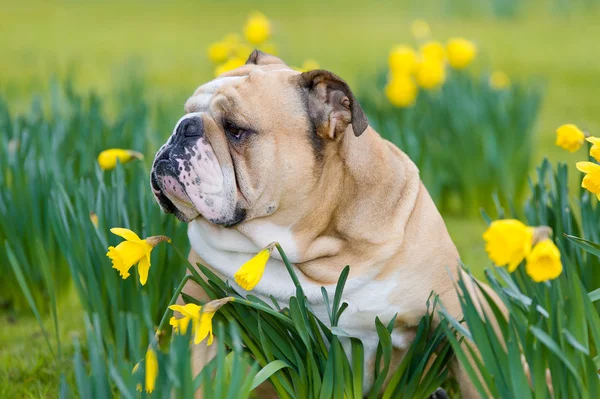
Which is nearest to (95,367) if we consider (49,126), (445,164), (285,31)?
(49,126)

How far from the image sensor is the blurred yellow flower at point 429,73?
448 centimetres

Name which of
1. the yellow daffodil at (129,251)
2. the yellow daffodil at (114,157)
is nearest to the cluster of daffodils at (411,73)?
the yellow daffodil at (114,157)

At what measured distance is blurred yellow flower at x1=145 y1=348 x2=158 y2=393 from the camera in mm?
1766

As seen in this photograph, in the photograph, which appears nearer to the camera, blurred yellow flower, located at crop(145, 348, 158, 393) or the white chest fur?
blurred yellow flower, located at crop(145, 348, 158, 393)

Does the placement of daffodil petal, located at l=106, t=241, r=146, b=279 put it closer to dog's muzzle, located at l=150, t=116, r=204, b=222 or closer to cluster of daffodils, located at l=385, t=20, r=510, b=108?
dog's muzzle, located at l=150, t=116, r=204, b=222

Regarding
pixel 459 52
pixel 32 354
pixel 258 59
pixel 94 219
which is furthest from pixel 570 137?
pixel 459 52

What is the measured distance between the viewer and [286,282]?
2254 millimetres

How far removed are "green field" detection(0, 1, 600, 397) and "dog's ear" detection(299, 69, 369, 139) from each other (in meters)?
2.17

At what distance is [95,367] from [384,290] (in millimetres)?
827

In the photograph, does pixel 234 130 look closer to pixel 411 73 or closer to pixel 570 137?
pixel 570 137

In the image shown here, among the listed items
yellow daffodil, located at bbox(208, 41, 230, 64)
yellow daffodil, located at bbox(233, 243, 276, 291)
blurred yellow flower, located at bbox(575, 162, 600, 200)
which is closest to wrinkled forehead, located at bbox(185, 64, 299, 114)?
yellow daffodil, located at bbox(233, 243, 276, 291)

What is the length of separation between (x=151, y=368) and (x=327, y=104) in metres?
0.86

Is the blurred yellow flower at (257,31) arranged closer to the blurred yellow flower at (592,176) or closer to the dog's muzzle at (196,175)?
the dog's muzzle at (196,175)

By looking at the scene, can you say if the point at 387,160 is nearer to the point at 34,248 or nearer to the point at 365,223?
the point at 365,223
